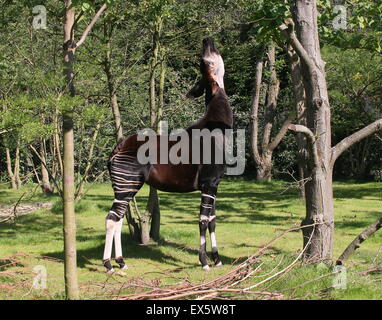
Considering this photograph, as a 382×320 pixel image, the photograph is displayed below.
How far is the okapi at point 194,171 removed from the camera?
826 cm

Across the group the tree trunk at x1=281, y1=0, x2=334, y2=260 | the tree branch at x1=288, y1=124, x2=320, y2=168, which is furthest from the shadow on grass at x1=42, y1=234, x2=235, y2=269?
the tree branch at x1=288, y1=124, x2=320, y2=168

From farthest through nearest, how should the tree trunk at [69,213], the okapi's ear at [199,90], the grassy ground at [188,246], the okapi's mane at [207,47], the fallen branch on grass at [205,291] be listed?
the okapi's ear at [199,90], the okapi's mane at [207,47], the grassy ground at [188,246], the tree trunk at [69,213], the fallen branch on grass at [205,291]

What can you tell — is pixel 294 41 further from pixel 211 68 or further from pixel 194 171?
pixel 194 171

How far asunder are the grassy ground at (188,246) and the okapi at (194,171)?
57cm

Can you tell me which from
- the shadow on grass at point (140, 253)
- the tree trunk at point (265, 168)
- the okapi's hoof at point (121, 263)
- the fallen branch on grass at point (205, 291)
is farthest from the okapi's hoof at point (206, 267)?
the tree trunk at point (265, 168)

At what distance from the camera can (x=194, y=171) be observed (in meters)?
8.56

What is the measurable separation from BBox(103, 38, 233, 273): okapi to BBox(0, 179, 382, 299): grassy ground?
0.57 m

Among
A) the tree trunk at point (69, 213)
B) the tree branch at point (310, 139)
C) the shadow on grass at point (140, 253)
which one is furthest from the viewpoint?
the shadow on grass at point (140, 253)

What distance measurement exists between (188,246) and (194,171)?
6.78 feet

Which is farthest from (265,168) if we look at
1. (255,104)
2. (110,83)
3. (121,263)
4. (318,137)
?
(318,137)

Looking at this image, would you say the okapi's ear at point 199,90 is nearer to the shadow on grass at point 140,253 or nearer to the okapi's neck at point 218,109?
the okapi's neck at point 218,109

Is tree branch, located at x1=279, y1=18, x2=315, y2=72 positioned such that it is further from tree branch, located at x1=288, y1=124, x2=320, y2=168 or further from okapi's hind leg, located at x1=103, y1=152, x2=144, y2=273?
okapi's hind leg, located at x1=103, y1=152, x2=144, y2=273

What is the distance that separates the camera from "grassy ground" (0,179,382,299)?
618 centimetres

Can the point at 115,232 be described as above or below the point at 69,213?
below
